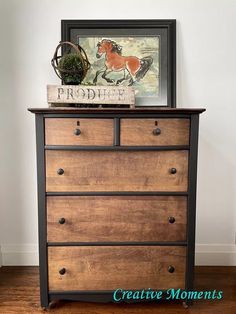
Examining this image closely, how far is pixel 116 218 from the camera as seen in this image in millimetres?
1466

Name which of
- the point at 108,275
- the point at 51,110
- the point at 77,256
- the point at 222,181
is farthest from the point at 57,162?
the point at 222,181

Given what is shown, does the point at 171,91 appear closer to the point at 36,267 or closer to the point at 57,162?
the point at 57,162

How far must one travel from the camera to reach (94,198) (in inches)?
57.2

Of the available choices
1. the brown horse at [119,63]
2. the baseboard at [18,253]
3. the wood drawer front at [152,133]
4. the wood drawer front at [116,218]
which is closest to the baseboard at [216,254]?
the wood drawer front at [116,218]

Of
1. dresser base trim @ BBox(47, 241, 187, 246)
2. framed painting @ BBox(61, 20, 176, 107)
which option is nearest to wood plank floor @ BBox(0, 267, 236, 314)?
dresser base trim @ BBox(47, 241, 187, 246)

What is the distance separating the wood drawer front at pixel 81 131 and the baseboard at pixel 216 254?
1.24m

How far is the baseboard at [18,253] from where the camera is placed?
6.72ft

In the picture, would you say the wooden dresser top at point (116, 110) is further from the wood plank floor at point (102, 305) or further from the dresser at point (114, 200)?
the wood plank floor at point (102, 305)

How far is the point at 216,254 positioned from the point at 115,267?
96 centimetres

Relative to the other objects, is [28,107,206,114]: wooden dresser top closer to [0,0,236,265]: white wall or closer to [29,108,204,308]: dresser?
[29,108,204,308]: dresser

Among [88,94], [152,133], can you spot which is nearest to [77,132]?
[88,94]

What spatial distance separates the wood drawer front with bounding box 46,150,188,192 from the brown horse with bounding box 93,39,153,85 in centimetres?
70

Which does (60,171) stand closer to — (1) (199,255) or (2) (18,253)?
(2) (18,253)

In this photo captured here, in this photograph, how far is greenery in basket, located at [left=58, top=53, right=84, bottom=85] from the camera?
152 cm
